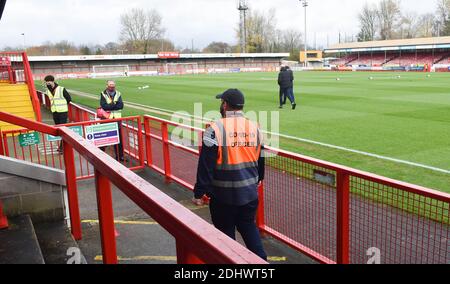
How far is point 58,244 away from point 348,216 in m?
2.94

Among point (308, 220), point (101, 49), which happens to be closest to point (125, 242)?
point (308, 220)

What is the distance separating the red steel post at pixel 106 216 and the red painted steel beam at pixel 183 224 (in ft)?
1.99

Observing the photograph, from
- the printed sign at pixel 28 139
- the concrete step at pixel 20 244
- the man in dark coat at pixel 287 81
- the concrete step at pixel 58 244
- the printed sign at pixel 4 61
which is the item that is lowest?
the concrete step at pixel 58 244

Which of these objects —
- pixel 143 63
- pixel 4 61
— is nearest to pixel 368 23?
pixel 143 63

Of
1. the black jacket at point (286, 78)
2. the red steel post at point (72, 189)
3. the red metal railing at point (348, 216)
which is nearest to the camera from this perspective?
the red metal railing at point (348, 216)

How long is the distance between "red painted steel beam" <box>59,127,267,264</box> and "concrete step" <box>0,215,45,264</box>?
1.91 meters

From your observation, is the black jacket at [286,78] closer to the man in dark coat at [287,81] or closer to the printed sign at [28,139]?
the man in dark coat at [287,81]

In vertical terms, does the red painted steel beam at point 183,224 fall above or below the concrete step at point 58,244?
above

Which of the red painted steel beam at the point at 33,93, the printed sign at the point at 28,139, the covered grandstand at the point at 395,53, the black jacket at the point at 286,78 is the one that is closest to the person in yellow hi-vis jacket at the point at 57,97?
the red painted steel beam at the point at 33,93

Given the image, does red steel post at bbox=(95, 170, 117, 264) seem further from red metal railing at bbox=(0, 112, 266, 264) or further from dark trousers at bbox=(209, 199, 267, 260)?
dark trousers at bbox=(209, 199, 267, 260)

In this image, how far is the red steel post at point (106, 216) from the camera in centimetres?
296
